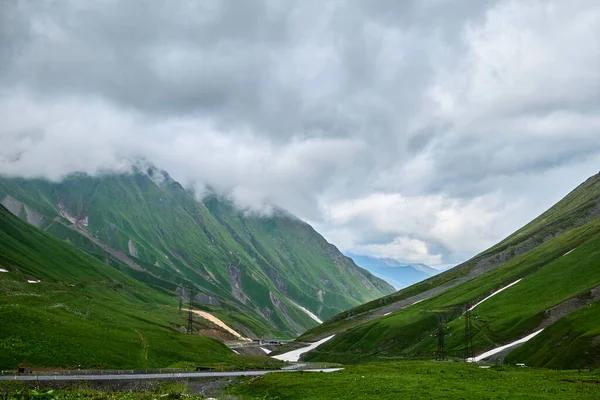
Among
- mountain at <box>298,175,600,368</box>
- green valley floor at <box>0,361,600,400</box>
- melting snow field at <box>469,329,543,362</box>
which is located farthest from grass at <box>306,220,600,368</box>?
green valley floor at <box>0,361,600,400</box>

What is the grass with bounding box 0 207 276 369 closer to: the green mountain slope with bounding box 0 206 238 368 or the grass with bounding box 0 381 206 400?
the green mountain slope with bounding box 0 206 238 368

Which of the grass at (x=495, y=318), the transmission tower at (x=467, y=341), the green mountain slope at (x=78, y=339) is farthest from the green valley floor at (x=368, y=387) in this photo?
the grass at (x=495, y=318)

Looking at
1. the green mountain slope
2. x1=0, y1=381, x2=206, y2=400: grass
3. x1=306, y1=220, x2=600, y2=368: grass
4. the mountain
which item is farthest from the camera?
x1=306, y1=220, x2=600, y2=368: grass

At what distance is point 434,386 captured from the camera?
204 ft

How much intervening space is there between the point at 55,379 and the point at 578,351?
9299 centimetres

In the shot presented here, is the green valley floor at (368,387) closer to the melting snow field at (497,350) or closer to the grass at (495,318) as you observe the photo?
the melting snow field at (497,350)

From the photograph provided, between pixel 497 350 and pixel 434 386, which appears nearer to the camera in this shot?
pixel 434 386

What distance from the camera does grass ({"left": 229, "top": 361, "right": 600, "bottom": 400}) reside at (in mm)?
54412

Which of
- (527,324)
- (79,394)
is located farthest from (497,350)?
(79,394)

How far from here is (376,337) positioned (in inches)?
7416

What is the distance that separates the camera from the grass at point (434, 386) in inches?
2142

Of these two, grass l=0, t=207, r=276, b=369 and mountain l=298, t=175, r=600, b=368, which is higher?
grass l=0, t=207, r=276, b=369

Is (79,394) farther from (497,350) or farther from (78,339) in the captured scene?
(497,350)

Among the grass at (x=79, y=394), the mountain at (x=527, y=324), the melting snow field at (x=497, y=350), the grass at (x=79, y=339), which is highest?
the grass at (x=79, y=339)
